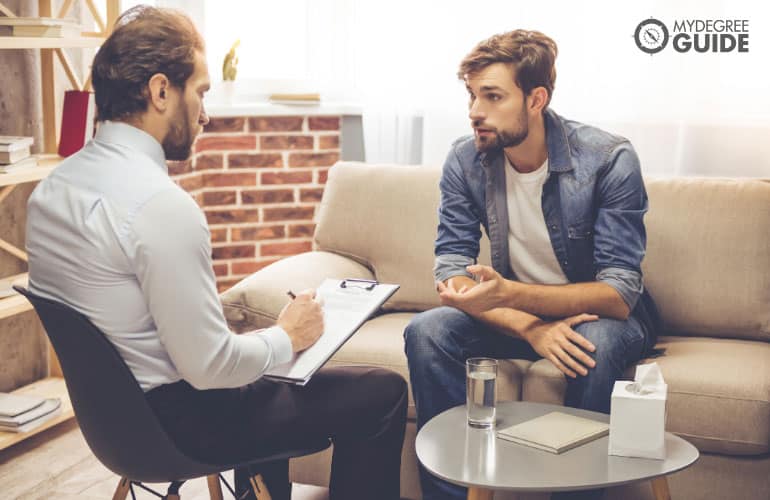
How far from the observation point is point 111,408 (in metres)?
1.57

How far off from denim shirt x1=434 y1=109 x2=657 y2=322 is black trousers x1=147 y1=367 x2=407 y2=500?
2.12 ft

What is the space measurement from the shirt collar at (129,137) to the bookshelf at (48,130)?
4.31 feet

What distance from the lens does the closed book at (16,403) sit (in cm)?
288

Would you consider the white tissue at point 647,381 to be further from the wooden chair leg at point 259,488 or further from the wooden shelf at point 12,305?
the wooden shelf at point 12,305

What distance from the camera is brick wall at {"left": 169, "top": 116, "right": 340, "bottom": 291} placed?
148 inches

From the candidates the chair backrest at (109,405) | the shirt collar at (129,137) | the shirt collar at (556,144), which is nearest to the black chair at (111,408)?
the chair backrest at (109,405)

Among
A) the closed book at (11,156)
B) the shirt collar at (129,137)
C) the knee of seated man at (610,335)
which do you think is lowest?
the knee of seated man at (610,335)

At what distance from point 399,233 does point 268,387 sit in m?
1.14

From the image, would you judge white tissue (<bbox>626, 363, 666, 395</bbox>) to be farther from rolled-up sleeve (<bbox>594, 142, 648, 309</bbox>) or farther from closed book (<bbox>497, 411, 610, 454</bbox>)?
rolled-up sleeve (<bbox>594, 142, 648, 309</bbox>)

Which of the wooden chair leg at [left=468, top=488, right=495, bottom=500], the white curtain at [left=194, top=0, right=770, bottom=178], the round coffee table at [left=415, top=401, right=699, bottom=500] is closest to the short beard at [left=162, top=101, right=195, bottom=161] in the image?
the round coffee table at [left=415, top=401, right=699, bottom=500]

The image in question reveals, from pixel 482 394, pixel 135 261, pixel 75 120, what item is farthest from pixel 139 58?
pixel 75 120

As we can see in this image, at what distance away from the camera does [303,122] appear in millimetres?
3771

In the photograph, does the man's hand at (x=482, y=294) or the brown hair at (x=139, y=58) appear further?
the man's hand at (x=482, y=294)
